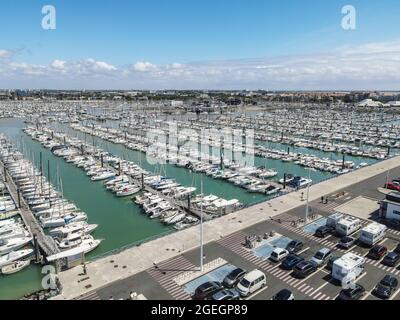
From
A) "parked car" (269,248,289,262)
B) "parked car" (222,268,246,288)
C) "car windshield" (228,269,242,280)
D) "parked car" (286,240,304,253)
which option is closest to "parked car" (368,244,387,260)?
"parked car" (286,240,304,253)

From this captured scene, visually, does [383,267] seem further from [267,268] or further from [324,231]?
[267,268]

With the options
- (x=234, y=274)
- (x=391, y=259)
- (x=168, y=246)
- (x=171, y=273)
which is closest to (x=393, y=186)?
(x=391, y=259)

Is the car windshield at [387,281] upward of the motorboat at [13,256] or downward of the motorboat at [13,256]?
upward

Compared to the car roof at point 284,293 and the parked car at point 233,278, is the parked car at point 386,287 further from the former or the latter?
the parked car at point 233,278

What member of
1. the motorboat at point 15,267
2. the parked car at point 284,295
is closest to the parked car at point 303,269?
the parked car at point 284,295
